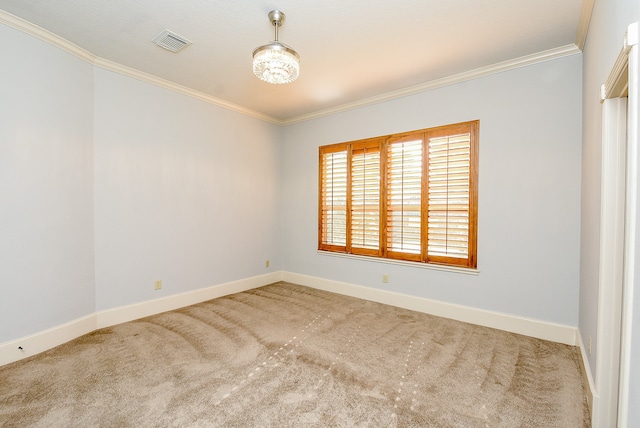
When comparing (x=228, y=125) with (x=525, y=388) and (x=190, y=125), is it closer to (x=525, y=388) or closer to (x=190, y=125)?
(x=190, y=125)

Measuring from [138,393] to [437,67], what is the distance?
13.3ft

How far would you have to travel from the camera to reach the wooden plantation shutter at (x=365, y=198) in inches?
164

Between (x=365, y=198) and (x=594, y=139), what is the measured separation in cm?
254

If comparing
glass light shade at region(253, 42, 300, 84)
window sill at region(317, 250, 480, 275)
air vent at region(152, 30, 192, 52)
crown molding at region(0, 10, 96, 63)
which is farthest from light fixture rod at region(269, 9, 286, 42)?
window sill at region(317, 250, 480, 275)

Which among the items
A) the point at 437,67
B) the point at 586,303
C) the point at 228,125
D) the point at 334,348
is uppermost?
the point at 437,67

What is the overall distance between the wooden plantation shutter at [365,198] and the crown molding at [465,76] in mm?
588

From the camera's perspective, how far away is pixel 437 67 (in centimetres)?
321

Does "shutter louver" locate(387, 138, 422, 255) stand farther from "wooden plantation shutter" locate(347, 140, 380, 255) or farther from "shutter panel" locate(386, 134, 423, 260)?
"wooden plantation shutter" locate(347, 140, 380, 255)

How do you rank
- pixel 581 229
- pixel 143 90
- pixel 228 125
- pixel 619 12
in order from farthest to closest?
pixel 228 125 → pixel 143 90 → pixel 581 229 → pixel 619 12

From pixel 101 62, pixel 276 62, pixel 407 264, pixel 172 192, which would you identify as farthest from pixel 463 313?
pixel 101 62

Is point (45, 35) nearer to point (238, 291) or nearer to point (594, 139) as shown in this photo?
point (238, 291)

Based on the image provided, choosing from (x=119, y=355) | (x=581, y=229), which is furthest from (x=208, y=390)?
(x=581, y=229)

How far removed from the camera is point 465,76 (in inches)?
131

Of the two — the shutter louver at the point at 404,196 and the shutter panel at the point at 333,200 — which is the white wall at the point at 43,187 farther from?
the shutter louver at the point at 404,196
